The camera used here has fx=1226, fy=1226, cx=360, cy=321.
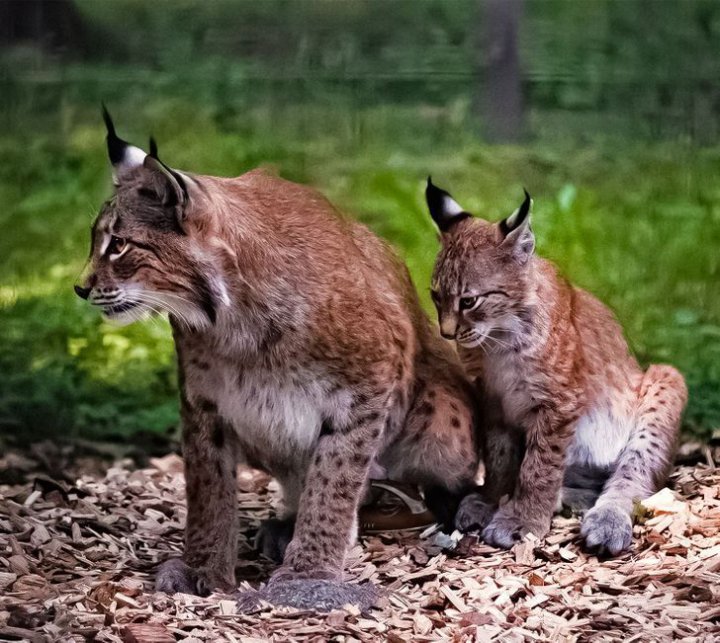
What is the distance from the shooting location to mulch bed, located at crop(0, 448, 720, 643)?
14.4 feet

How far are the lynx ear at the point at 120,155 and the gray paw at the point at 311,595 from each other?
66.9 inches

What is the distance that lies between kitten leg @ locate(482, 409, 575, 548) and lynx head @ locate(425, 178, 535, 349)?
0.44 meters

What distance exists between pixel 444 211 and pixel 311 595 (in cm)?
187

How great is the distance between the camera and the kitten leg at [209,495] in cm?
516

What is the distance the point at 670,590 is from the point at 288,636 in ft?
4.94

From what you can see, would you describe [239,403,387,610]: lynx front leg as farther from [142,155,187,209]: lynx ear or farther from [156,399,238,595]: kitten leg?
[142,155,187,209]: lynx ear

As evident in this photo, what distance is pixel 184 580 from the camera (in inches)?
198

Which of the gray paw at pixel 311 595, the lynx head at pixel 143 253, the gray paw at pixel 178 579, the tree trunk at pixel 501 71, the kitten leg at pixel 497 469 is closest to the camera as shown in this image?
the lynx head at pixel 143 253

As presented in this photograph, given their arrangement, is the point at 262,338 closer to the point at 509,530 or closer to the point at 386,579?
the point at 386,579

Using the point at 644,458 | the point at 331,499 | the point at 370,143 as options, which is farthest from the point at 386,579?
the point at 370,143

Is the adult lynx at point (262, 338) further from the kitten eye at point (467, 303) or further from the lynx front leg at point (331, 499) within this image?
the kitten eye at point (467, 303)

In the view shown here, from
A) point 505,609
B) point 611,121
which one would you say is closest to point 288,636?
Result: point 505,609

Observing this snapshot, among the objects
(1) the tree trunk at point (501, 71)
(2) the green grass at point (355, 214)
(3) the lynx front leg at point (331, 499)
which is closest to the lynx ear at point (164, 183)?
(2) the green grass at point (355, 214)

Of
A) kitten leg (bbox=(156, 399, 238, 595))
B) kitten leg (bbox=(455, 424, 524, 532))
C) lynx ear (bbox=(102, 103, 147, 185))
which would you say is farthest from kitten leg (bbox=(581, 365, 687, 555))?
lynx ear (bbox=(102, 103, 147, 185))
